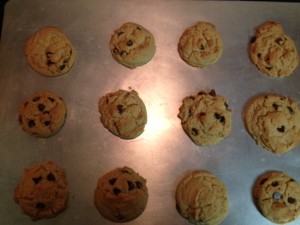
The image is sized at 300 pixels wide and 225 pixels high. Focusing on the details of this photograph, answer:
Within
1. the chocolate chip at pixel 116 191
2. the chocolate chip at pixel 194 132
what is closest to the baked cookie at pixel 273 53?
the chocolate chip at pixel 194 132

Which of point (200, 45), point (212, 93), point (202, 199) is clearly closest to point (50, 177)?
point (202, 199)

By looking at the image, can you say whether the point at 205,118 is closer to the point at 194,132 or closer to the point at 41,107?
the point at 194,132

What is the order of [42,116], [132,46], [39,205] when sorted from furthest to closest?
1. [132,46]
2. [42,116]
3. [39,205]

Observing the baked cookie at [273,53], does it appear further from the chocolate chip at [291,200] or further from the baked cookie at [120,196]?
the baked cookie at [120,196]

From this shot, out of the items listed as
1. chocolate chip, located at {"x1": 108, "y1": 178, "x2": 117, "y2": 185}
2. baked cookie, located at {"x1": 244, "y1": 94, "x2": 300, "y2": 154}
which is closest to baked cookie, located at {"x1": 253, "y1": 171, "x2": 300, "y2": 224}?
baked cookie, located at {"x1": 244, "y1": 94, "x2": 300, "y2": 154}

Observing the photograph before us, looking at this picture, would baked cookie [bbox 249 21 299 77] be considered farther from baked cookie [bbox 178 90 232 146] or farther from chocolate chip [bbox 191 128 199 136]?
chocolate chip [bbox 191 128 199 136]
